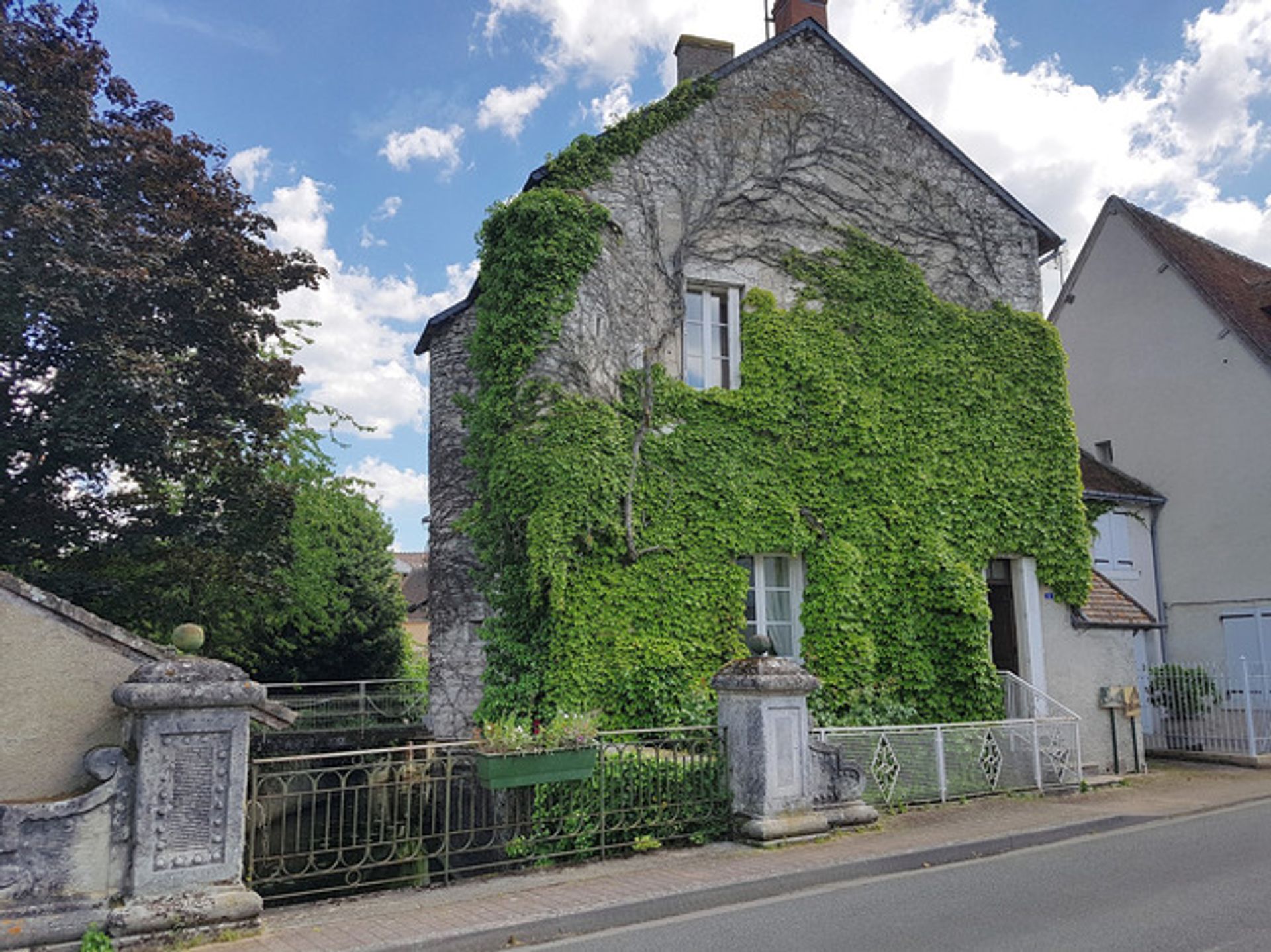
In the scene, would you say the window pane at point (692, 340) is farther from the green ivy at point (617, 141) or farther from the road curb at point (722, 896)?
the road curb at point (722, 896)

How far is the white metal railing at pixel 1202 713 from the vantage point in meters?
15.3

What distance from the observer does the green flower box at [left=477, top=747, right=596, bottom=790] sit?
7.51 meters

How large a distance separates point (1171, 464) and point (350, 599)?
66.3 feet

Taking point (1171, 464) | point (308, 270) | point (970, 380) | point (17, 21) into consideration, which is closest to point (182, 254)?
point (308, 270)

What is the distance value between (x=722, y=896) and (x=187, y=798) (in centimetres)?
380

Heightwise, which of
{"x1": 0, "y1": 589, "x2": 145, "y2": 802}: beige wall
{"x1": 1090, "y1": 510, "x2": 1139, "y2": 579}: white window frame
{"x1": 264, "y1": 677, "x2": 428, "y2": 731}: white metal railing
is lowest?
{"x1": 264, "y1": 677, "x2": 428, "y2": 731}: white metal railing

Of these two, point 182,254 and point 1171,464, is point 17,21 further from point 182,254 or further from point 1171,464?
point 1171,464

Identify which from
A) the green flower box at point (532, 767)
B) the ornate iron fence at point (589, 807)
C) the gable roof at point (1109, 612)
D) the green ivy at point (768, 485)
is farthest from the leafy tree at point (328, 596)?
the gable roof at point (1109, 612)

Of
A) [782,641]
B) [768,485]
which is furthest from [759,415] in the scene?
[782,641]

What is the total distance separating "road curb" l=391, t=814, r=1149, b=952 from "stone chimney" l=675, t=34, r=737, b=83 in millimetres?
12155

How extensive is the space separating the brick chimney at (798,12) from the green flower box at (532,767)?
42.2ft

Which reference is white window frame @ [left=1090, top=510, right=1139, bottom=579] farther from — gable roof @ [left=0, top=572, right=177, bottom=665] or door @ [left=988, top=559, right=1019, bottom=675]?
gable roof @ [left=0, top=572, right=177, bottom=665]

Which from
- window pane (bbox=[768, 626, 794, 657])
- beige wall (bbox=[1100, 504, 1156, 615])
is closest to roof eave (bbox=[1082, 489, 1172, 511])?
beige wall (bbox=[1100, 504, 1156, 615])

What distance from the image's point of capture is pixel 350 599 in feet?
81.9
